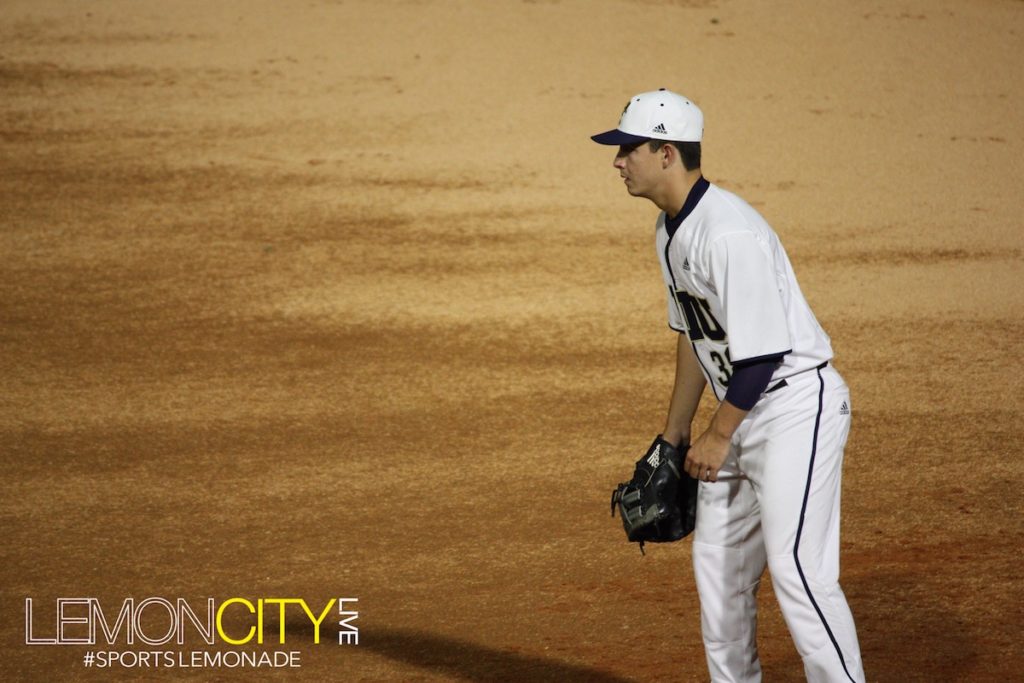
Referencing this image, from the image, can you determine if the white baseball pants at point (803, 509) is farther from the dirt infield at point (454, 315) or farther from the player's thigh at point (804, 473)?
the dirt infield at point (454, 315)

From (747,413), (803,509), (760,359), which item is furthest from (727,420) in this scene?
(803,509)

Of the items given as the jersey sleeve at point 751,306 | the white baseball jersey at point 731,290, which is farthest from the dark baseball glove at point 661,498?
the jersey sleeve at point 751,306

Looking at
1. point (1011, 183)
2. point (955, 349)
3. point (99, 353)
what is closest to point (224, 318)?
point (99, 353)

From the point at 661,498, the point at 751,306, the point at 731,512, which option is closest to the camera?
the point at 751,306

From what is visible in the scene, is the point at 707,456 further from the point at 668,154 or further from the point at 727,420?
the point at 668,154

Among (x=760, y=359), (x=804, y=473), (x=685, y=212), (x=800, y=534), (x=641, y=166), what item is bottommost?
(x=800, y=534)

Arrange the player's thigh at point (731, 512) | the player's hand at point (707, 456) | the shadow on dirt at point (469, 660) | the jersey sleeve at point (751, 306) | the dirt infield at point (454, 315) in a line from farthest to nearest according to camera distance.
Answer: the dirt infield at point (454, 315) → the shadow on dirt at point (469, 660) → the player's thigh at point (731, 512) → the player's hand at point (707, 456) → the jersey sleeve at point (751, 306)

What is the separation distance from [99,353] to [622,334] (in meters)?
2.92

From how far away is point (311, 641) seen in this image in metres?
4.10

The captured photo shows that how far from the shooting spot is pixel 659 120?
2.99 m

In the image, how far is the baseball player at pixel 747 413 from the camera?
2877 millimetres

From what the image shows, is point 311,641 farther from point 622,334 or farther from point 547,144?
point 547,144

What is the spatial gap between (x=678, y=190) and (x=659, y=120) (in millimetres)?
179

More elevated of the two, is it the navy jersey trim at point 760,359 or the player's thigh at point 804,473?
the navy jersey trim at point 760,359
